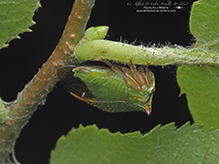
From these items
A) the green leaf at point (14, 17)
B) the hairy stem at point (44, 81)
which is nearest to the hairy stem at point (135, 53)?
the hairy stem at point (44, 81)

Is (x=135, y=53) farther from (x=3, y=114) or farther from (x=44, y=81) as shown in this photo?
(x=3, y=114)

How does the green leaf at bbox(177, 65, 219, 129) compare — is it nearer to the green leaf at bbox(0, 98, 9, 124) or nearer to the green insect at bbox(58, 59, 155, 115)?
the green insect at bbox(58, 59, 155, 115)

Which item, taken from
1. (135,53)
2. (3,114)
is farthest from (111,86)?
(3,114)

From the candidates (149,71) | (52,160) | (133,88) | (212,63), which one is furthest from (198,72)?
(52,160)

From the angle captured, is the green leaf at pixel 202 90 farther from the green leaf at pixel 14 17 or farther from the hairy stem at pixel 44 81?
the green leaf at pixel 14 17

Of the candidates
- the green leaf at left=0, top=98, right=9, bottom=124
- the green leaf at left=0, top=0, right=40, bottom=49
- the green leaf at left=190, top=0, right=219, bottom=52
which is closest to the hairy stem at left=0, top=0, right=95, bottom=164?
the green leaf at left=0, top=98, right=9, bottom=124

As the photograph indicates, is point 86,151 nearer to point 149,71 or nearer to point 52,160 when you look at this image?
point 52,160
